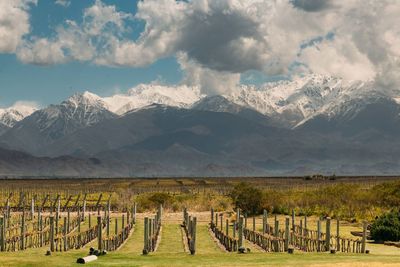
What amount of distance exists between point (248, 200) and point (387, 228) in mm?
39806

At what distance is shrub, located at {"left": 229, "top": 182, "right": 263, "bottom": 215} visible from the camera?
328ft

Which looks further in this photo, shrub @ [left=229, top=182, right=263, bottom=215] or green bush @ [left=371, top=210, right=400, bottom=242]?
shrub @ [left=229, top=182, right=263, bottom=215]

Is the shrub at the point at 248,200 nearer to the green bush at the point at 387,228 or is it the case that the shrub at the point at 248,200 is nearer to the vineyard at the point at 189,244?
the vineyard at the point at 189,244

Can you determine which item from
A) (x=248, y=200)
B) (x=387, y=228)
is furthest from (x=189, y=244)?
(x=248, y=200)

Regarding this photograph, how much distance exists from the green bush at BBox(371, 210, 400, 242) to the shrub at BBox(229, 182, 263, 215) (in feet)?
Result: 123

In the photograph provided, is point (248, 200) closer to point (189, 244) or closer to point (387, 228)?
point (387, 228)

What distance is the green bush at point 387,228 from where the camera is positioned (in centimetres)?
6134

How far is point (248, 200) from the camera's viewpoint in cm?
10012

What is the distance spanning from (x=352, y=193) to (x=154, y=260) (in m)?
69.5

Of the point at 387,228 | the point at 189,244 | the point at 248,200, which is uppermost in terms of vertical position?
the point at 248,200

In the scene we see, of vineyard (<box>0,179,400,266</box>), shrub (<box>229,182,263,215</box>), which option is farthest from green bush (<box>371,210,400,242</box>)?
shrub (<box>229,182,263,215</box>)

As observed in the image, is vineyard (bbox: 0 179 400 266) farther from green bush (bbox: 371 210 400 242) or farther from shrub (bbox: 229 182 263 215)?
shrub (bbox: 229 182 263 215)

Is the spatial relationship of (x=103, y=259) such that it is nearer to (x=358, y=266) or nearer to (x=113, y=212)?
(x=358, y=266)

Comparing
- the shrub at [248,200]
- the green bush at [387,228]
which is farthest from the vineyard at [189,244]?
the shrub at [248,200]
